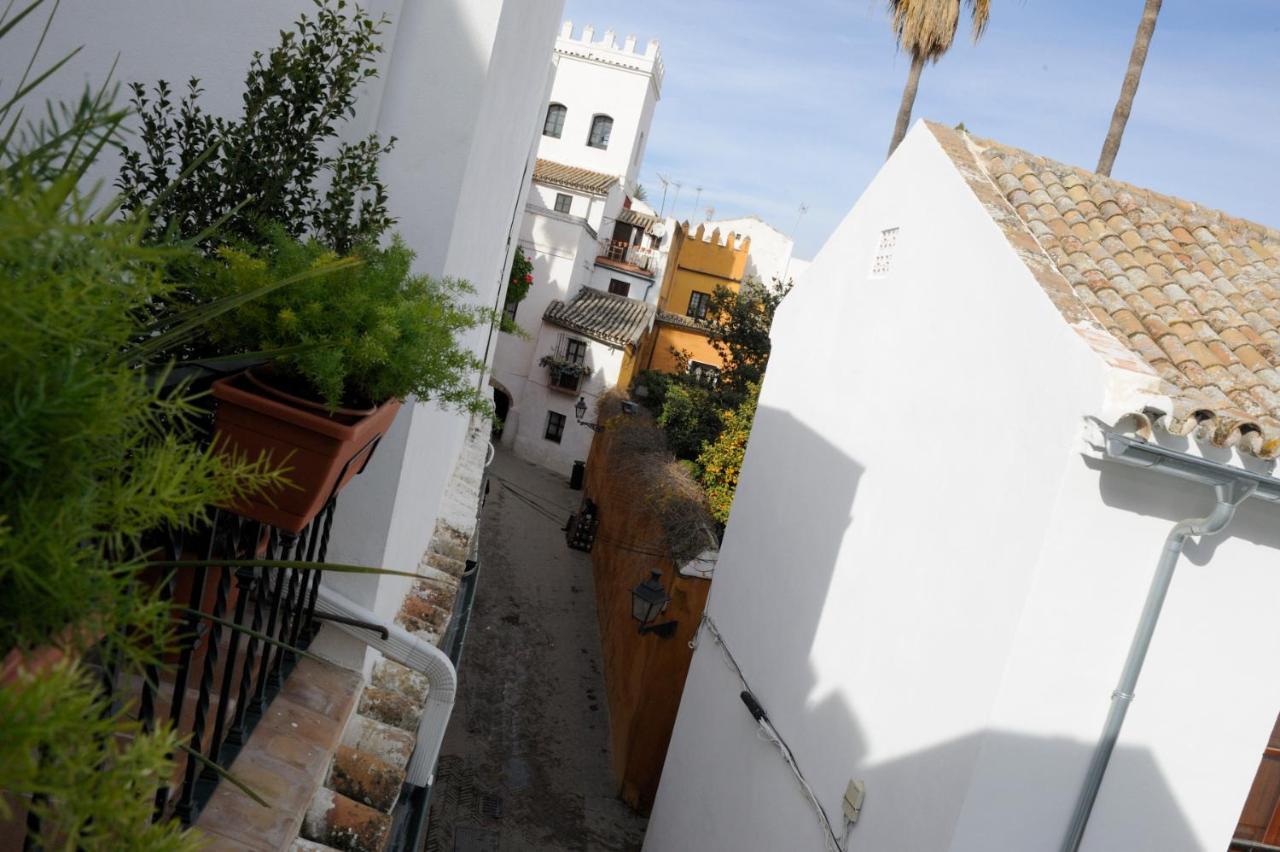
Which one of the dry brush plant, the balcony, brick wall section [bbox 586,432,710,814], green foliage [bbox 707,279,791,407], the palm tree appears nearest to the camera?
brick wall section [bbox 586,432,710,814]

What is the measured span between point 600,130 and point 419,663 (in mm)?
30243

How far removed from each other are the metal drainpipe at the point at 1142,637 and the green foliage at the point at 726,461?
7.88 metres

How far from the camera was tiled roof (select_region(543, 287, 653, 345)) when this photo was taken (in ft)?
81.2

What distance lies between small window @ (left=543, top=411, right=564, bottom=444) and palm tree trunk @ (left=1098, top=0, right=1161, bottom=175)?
637 inches

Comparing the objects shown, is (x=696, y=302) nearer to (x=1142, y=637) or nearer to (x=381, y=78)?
(x=1142, y=637)

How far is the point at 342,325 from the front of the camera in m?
2.00

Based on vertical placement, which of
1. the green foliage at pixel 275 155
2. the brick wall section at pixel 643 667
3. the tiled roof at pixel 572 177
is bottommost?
the brick wall section at pixel 643 667

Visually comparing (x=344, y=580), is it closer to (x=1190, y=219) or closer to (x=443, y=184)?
(x=443, y=184)

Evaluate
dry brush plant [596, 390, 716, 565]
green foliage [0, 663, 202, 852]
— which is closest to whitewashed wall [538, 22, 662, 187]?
dry brush plant [596, 390, 716, 565]

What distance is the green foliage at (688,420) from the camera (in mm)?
14820

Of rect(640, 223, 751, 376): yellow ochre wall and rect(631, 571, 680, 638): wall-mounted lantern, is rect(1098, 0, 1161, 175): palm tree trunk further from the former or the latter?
rect(640, 223, 751, 376): yellow ochre wall

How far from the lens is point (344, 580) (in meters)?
3.03

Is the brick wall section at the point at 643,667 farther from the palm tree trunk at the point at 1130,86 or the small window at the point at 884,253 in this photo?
the palm tree trunk at the point at 1130,86

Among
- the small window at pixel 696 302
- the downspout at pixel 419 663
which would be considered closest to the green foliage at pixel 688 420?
the downspout at pixel 419 663
